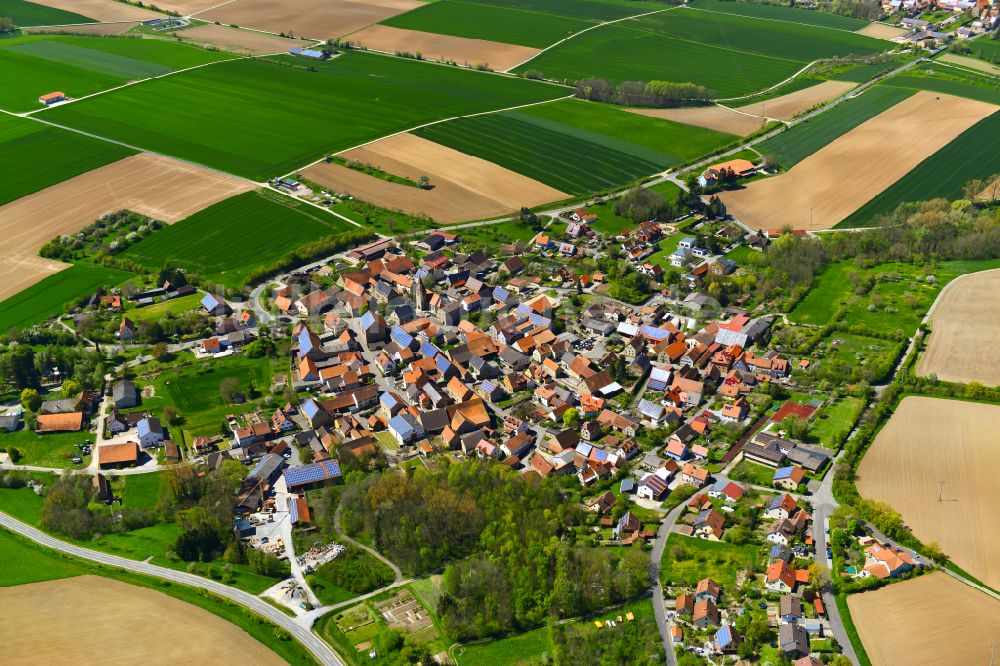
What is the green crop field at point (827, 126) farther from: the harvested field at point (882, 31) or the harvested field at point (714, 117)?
the harvested field at point (882, 31)

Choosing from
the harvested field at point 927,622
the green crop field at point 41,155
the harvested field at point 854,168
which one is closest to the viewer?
the harvested field at point 927,622

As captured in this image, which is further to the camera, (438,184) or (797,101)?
(797,101)

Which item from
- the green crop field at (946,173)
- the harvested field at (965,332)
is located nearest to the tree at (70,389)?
the harvested field at (965,332)

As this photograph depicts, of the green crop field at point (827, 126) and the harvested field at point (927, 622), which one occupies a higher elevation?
the green crop field at point (827, 126)

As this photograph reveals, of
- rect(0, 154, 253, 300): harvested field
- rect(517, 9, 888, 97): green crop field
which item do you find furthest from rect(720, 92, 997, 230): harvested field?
rect(0, 154, 253, 300): harvested field

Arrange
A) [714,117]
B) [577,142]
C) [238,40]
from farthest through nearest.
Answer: [238,40], [714,117], [577,142]

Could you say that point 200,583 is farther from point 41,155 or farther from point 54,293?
point 41,155

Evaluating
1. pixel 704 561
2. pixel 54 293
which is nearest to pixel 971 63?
pixel 704 561
